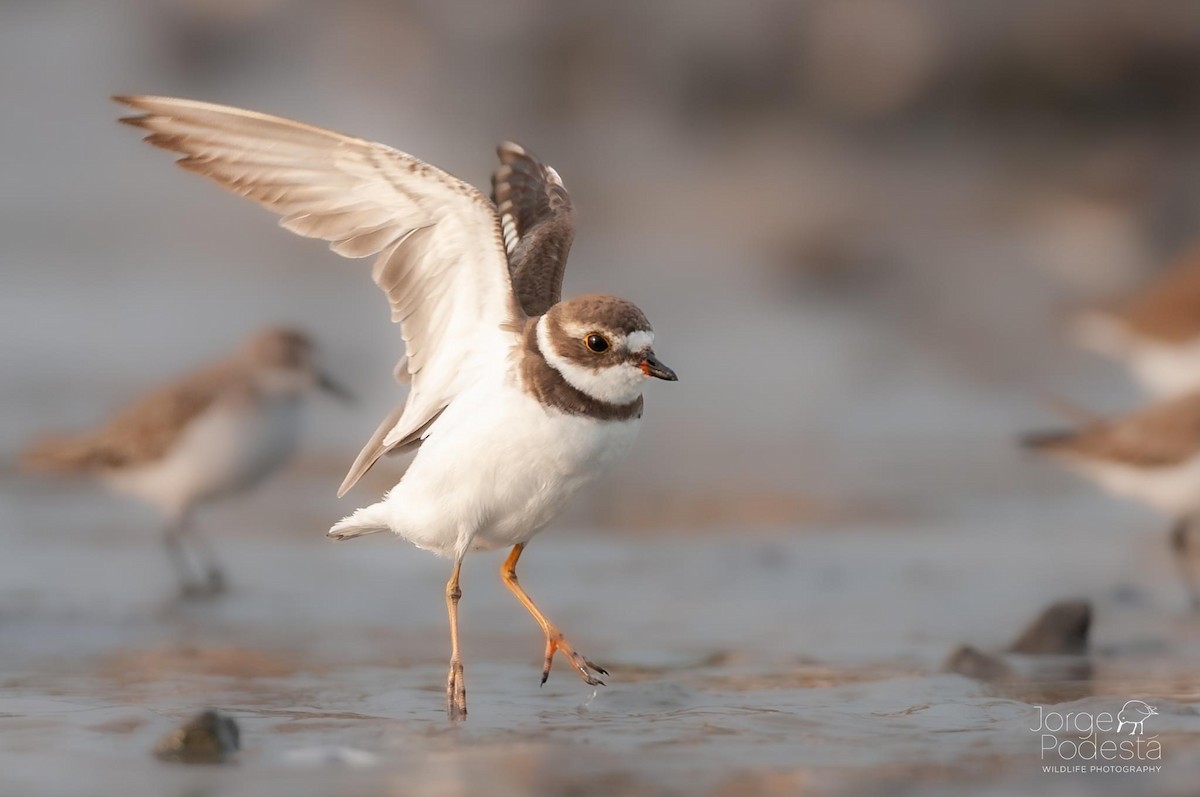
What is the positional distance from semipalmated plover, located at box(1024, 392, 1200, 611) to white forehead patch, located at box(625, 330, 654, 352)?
4.14 m

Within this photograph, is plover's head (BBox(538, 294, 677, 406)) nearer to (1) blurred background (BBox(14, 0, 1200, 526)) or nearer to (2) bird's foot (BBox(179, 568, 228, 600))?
(2) bird's foot (BBox(179, 568, 228, 600))

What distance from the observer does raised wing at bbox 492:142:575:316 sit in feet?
22.7

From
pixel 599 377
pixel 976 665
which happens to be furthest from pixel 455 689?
pixel 976 665

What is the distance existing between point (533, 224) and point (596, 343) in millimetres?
1311

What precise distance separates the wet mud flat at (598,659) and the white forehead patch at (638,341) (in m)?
1.20

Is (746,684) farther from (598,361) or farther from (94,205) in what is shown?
(94,205)

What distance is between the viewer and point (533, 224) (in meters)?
7.36

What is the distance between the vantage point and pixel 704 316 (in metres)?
15.8

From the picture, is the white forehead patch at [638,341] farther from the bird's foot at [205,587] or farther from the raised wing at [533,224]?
the bird's foot at [205,587]

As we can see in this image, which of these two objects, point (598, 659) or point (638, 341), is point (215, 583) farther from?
point (638, 341)
